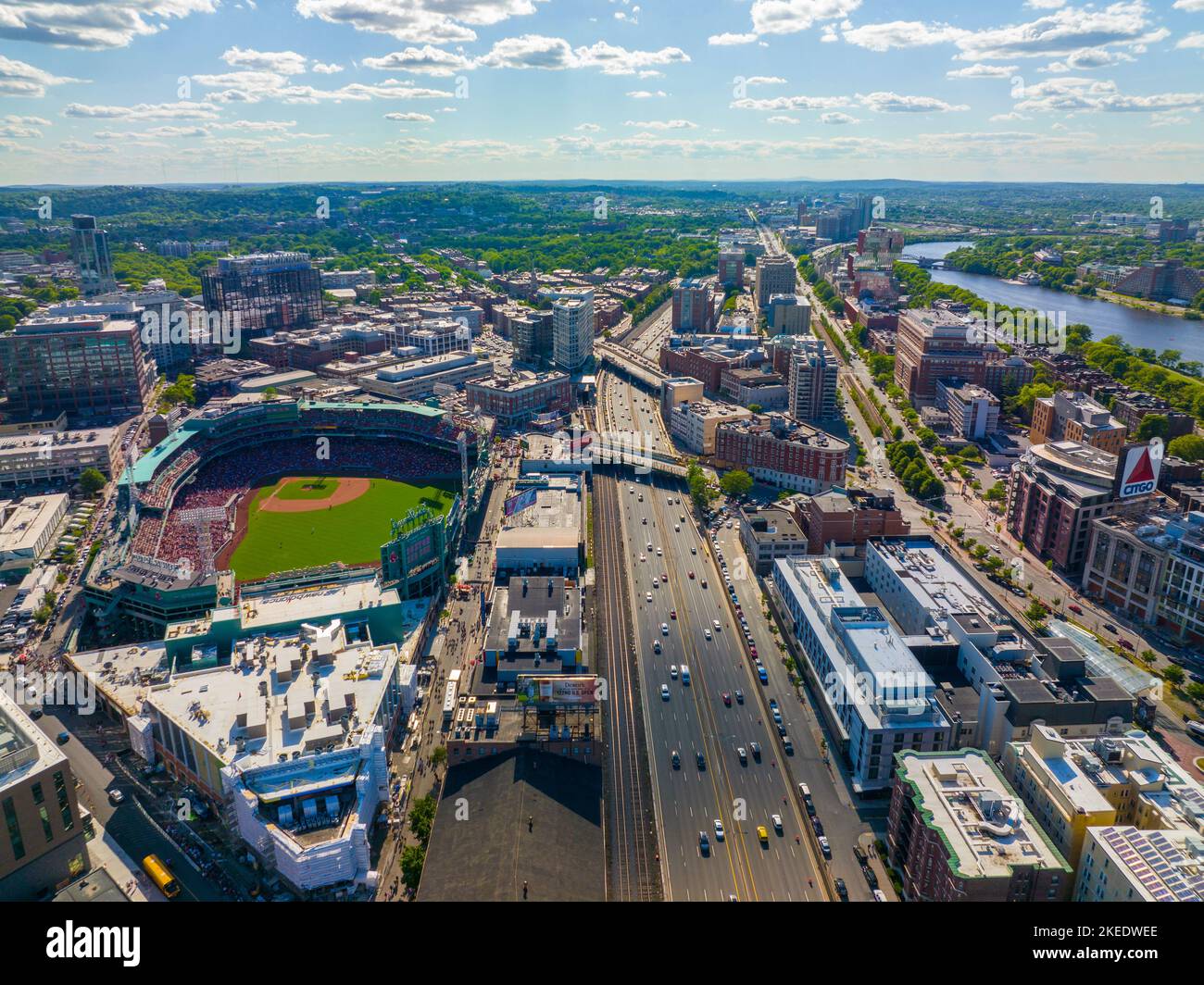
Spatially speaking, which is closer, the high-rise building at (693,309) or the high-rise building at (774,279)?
the high-rise building at (693,309)

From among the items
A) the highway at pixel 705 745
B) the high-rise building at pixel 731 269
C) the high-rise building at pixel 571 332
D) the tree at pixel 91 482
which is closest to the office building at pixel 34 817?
the highway at pixel 705 745

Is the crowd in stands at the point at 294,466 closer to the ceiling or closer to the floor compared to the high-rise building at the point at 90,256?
closer to the floor

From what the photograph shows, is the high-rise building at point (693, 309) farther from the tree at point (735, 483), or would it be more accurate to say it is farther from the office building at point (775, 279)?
the tree at point (735, 483)
